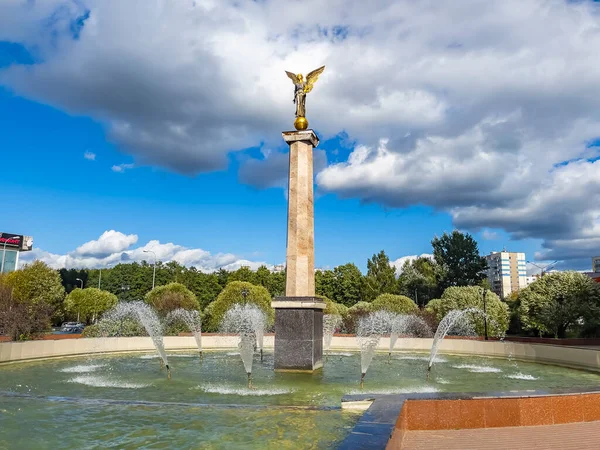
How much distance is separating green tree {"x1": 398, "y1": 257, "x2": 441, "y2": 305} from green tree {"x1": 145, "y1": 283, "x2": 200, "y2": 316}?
122 feet

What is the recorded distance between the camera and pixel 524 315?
41562mm

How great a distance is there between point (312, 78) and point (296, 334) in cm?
936

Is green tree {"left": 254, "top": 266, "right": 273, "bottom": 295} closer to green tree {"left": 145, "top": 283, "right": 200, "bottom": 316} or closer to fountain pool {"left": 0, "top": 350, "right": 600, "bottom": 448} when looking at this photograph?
green tree {"left": 145, "top": 283, "right": 200, "bottom": 316}

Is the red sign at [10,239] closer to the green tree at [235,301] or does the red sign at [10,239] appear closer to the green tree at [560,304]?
the green tree at [235,301]

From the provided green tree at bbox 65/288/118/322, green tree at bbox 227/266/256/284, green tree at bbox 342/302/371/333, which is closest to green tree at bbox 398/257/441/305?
green tree at bbox 227/266/256/284

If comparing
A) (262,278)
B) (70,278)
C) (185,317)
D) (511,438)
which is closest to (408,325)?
(185,317)

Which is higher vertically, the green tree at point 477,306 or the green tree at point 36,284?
the green tree at point 36,284

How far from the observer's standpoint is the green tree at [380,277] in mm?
64688

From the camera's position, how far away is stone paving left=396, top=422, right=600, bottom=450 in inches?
248

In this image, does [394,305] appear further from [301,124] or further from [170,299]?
[301,124]

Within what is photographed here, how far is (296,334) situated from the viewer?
1608 cm

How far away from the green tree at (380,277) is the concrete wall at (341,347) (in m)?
37.9

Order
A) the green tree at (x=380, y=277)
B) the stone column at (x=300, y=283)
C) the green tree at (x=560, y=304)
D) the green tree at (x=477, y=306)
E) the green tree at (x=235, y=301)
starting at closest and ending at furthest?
the stone column at (x=300, y=283), the green tree at (x=560, y=304), the green tree at (x=235, y=301), the green tree at (x=477, y=306), the green tree at (x=380, y=277)

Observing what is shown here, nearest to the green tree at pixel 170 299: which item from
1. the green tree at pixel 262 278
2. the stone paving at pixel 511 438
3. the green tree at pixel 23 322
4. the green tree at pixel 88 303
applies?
the green tree at pixel 23 322
